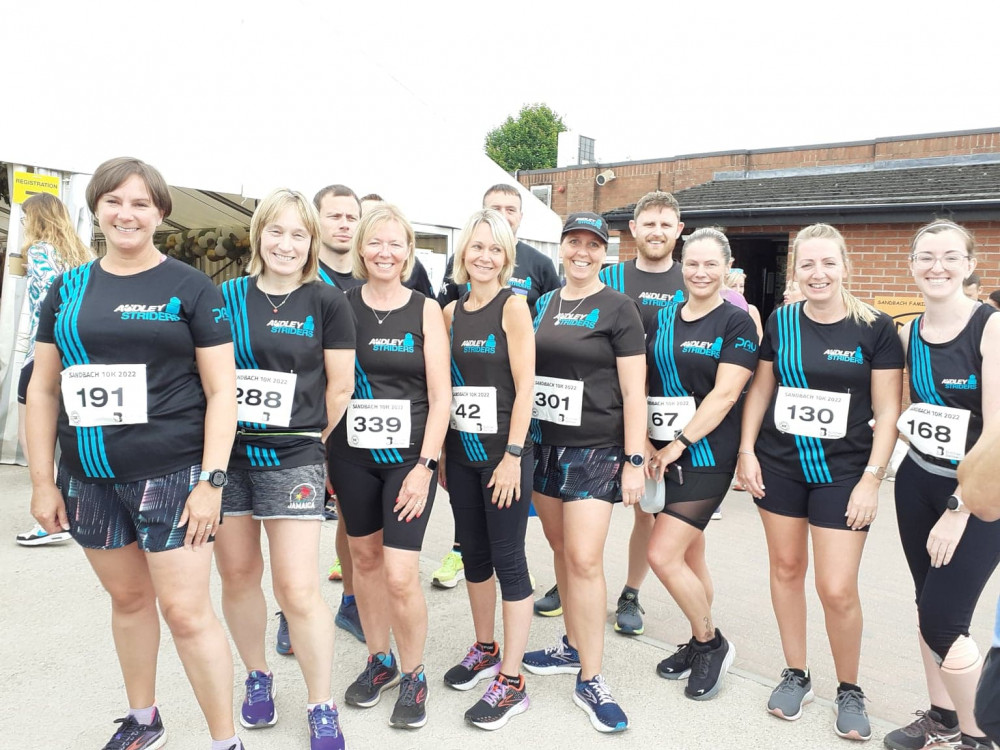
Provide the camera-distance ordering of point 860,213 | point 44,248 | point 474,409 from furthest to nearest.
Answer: point 860,213 < point 44,248 < point 474,409

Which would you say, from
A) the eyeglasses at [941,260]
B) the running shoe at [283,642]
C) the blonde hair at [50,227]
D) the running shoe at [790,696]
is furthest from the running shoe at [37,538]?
the eyeglasses at [941,260]

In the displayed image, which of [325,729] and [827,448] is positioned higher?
[827,448]

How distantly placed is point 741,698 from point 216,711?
1.98 meters

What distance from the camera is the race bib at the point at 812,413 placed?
281 centimetres

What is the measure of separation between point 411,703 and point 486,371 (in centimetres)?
126

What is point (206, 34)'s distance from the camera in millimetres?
7461

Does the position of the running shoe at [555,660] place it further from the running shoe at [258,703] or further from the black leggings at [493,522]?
the running shoe at [258,703]

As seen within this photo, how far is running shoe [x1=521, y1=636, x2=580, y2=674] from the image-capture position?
129 inches

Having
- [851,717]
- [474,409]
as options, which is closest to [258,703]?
[474,409]

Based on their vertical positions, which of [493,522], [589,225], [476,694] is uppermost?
[589,225]

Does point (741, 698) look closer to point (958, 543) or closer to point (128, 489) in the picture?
point (958, 543)

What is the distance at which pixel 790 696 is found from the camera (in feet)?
9.65

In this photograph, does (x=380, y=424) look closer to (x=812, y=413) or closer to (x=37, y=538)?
(x=812, y=413)

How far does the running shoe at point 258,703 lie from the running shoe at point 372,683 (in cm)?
30
